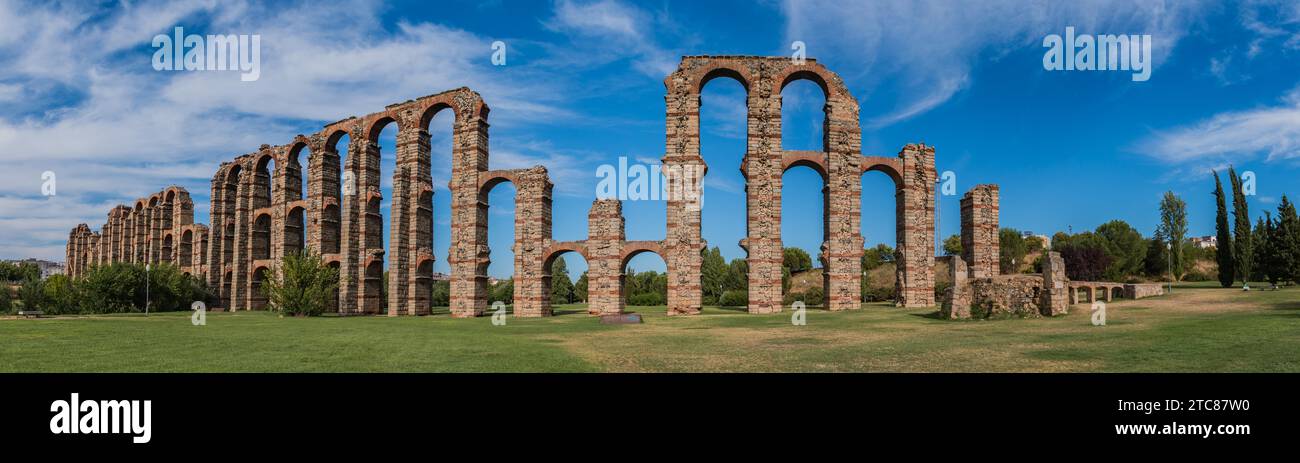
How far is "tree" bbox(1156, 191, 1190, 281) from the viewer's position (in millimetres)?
57744

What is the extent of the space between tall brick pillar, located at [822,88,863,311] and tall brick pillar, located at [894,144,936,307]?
2493 mm

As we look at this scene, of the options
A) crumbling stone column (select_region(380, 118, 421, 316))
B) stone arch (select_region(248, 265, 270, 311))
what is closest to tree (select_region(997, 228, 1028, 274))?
crumbling stone column (select_region(380, 118, 421, 316))

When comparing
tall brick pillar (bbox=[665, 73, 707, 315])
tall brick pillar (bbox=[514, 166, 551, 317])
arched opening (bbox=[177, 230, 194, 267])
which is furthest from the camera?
arched opening (bbox=[177, 230, 194, 267])

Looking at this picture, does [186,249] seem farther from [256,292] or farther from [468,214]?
[468,214]

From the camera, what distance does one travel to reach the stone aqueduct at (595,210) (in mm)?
35719

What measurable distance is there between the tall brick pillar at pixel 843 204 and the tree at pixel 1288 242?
21942 mm

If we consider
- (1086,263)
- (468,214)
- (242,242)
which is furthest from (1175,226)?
(242,242)

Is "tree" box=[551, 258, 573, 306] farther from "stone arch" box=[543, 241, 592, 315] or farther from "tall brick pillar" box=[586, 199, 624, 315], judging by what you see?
"tall brick pillar" box=[586, 199, 624, 315]

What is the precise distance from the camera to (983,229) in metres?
38.1

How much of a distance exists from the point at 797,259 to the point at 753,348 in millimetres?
61905

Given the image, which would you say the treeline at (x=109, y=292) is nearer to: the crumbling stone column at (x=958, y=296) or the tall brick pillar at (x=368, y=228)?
the tall brick pillar at (x=368, y=228)
